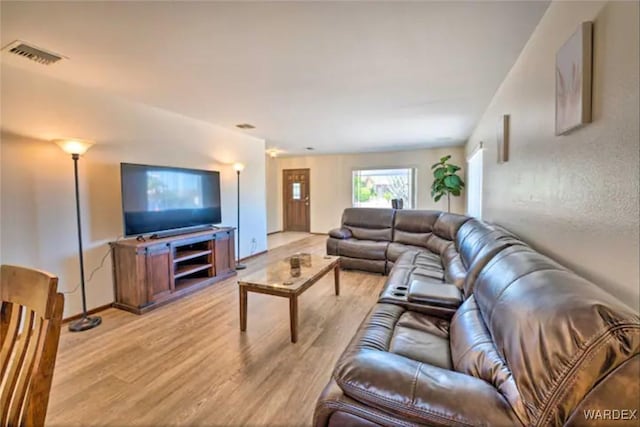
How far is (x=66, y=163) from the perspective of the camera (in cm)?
281

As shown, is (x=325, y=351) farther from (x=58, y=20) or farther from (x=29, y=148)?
(x=29, y=148)

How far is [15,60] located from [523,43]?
3850mm

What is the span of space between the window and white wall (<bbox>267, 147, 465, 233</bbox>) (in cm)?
15

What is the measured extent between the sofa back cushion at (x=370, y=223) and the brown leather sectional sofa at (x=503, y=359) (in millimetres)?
2805

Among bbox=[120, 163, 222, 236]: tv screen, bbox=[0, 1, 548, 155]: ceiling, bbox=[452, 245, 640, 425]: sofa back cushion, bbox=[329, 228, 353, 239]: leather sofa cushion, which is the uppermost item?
bbox=[0, 1, 548, 155]: ceiling

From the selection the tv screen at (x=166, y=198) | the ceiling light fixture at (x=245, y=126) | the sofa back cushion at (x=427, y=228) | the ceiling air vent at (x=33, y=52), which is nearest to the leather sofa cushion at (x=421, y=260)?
the sofa back cushion at (x=427, y=228)

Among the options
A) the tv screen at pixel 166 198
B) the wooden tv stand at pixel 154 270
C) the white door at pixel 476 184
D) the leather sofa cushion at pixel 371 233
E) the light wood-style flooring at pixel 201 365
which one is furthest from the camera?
the leather sofa cushion at pixel 371 233

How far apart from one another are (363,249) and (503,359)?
3421mm

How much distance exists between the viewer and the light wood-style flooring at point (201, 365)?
66.1 inches

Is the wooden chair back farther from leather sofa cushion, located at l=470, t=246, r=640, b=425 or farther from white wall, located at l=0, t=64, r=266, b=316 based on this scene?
white wall, located at l=0, t=64, r=266, b=316

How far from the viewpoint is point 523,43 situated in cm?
209

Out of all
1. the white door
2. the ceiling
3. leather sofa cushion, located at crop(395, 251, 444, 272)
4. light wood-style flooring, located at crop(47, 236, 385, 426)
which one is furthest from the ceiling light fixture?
the white door

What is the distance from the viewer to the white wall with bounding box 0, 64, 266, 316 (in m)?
2.46

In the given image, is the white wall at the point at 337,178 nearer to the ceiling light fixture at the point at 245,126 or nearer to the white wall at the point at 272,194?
the white wall at the point at 272,194
